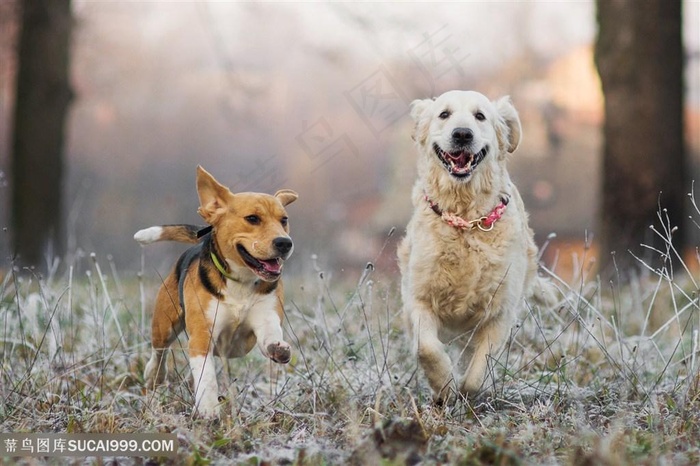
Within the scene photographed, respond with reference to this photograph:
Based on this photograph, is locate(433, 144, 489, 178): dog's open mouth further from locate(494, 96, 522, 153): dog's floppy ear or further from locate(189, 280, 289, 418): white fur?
locate(189, 280, 289, 418): white fur

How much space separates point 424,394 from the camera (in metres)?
4.44

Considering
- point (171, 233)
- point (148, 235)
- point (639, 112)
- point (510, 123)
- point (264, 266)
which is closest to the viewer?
point (264, 266)

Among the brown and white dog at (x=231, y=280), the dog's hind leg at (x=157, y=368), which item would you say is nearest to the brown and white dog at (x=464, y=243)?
the brown and white dog at (x=231, y=280)

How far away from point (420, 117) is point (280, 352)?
169 centimetres

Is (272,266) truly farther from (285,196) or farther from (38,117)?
(38,117)

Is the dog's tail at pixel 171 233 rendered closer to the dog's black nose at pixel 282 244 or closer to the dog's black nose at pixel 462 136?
the dog's black nose at pixel 282 244

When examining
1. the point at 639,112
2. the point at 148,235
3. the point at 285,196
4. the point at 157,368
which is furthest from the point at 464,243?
the point at 639,112

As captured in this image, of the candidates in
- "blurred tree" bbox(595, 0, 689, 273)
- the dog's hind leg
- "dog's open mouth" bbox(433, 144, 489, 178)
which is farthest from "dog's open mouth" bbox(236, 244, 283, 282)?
"blurred tree" bbox(595, 0, 689, 273)

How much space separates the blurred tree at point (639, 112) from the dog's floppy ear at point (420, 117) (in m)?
4.89

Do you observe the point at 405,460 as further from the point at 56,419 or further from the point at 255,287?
the point at 56,419

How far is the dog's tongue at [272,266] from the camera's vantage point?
3.58 metres

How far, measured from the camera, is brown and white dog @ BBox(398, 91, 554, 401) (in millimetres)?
4238

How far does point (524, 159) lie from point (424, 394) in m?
14.9

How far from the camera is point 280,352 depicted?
3.54m
